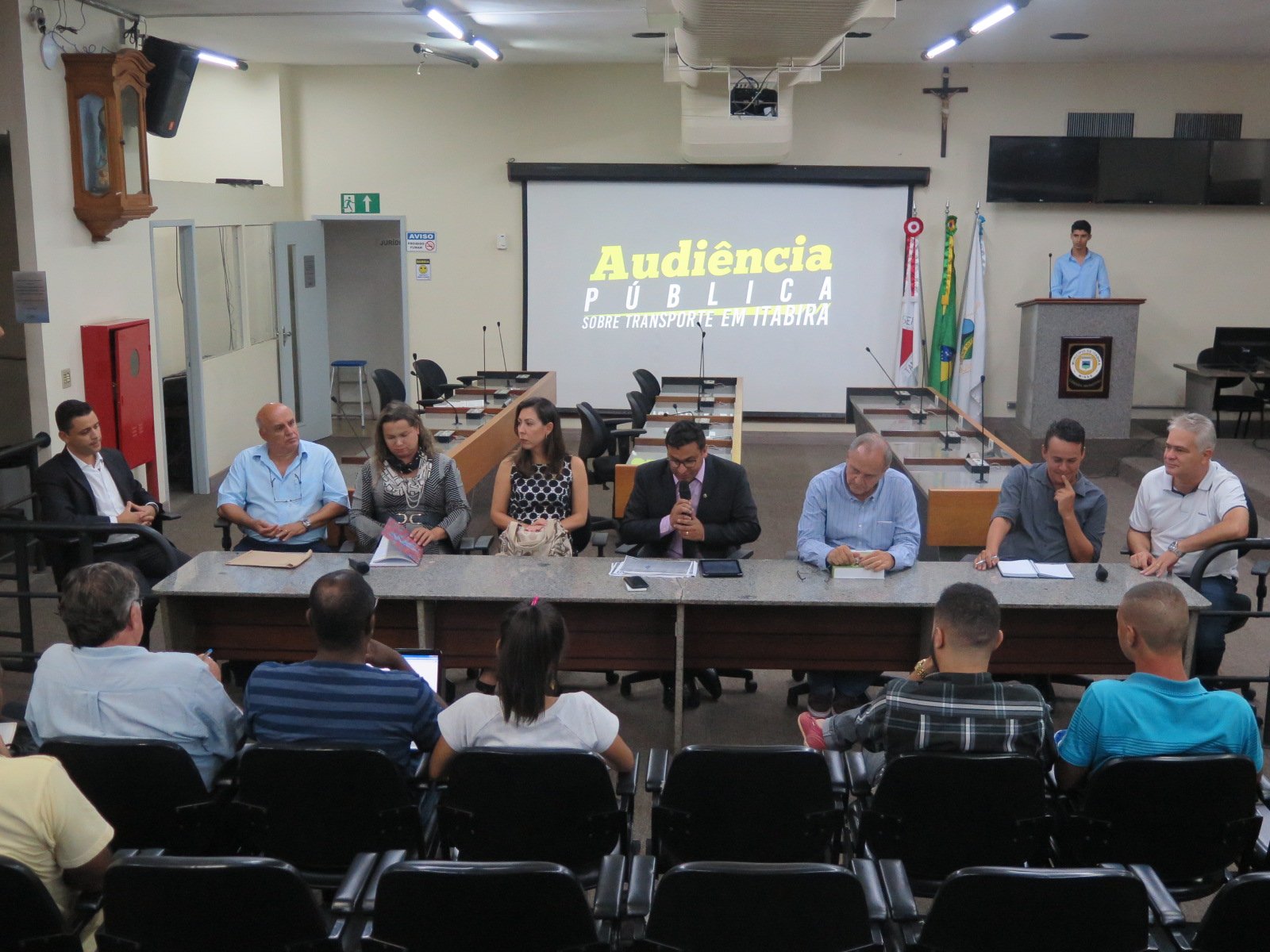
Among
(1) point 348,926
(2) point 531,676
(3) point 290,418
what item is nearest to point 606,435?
(3) point 290,418

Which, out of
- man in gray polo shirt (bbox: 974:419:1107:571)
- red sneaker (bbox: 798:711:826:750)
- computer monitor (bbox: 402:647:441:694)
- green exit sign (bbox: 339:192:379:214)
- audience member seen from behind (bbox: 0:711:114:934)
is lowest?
red sneaker (bbox: 798:711:826:750)

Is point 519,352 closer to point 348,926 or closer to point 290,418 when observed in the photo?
point 290,418

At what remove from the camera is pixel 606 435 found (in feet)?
25.8

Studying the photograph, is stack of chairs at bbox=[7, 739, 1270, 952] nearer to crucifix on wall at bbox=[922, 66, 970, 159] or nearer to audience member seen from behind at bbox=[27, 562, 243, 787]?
audience member seen from behind at bbox=[27, 562, 243, 787]

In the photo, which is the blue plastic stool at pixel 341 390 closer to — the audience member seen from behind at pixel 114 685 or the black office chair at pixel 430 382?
the black office chair at pixel 430 382

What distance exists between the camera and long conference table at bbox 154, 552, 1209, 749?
4262 millimetres

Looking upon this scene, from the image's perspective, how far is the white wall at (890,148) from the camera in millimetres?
10633

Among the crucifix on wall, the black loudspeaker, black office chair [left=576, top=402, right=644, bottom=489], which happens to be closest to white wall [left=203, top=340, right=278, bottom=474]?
the black loudspeaker

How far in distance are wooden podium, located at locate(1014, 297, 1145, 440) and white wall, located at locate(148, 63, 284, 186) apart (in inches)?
264

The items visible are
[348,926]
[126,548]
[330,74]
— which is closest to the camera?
[348,926]

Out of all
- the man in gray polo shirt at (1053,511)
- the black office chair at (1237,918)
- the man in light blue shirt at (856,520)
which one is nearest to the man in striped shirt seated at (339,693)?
the black office chair at (1237,918)

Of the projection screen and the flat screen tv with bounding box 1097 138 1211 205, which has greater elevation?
the flat screen tv with bounding box 1097 138 1211 205

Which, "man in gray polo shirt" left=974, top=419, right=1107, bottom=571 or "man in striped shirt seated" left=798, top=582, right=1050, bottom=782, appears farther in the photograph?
"man in gray polo shirt" left=974, top=419, right=1107, bottom=571

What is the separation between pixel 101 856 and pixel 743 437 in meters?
9.03
